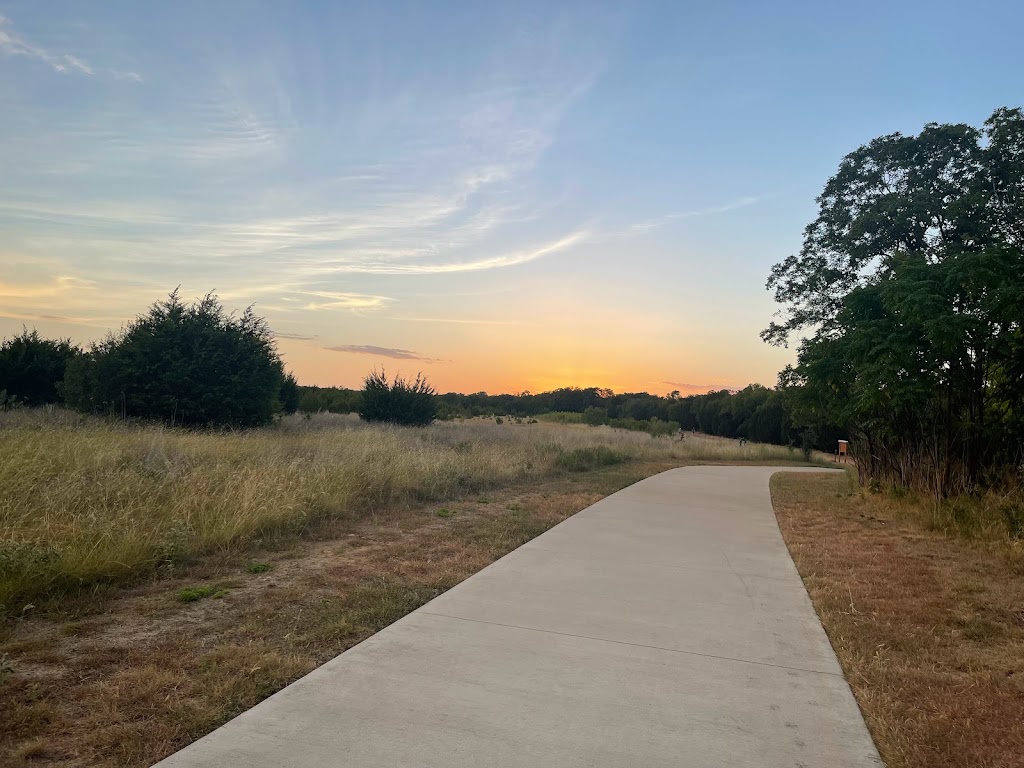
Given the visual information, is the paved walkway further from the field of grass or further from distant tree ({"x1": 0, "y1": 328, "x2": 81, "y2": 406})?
distant tree ({"x1": 0, "y1": 328, "x2": 81, "y2": 406})

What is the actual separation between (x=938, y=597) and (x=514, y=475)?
9.33m

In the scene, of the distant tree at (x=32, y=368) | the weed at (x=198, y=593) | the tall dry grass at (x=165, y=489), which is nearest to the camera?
the weed at (x=198, y=593)

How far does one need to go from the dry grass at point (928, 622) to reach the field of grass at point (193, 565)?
10.8 ft

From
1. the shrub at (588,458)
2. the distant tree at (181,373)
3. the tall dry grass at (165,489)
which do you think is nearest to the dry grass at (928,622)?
the tall dry grass at (165,489)

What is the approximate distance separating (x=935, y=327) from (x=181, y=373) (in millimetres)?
17407

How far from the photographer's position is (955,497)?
11.6 metres

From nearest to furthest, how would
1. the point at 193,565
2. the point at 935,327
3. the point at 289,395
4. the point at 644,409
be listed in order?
the point at 193,565 < the point at 935,327 < the point at 289,395 < the point at 644,409

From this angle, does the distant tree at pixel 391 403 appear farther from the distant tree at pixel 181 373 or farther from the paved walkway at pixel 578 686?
the paved walkway at pixel 578 686

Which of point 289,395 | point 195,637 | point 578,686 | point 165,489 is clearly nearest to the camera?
point 578,686

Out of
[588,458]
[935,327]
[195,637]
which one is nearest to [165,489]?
[195,637]

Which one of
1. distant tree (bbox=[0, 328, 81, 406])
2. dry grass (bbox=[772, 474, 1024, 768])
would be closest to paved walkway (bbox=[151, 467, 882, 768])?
dry grass (bbox=[772, 474, 1024, 768])

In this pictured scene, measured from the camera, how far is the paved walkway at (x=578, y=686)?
334cm

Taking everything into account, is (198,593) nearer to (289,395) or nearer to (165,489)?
(165,489)

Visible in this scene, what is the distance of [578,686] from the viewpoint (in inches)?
164
